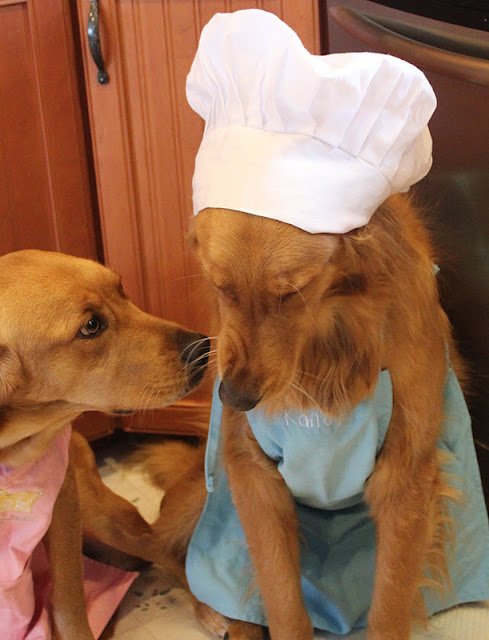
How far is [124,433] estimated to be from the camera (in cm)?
214

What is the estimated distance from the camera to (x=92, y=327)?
1192mm

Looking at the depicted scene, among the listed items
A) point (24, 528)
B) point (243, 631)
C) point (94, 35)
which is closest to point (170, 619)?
point (243, 631)

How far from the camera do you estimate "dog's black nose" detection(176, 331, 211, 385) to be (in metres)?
1.27

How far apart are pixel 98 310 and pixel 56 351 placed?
0.10 metres

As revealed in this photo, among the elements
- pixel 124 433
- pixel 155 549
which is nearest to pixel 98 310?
pixel 155 549

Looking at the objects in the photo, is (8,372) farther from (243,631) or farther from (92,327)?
(243,631)

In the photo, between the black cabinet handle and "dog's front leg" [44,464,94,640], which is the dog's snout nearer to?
"dog's front leg" [44,464,94,640]

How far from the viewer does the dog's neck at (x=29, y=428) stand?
3.81ft

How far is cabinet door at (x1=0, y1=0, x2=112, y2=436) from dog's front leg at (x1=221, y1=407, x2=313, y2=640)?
0.84 metres

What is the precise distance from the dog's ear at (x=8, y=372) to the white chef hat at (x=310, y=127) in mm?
423

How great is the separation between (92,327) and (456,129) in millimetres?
752

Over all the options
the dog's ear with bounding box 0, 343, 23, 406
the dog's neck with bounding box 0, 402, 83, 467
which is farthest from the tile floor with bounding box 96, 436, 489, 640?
the dog's ear with bounding box 0, 343, 23, 406

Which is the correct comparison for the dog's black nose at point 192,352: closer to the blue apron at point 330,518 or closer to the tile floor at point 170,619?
the blue apron at point 330,518

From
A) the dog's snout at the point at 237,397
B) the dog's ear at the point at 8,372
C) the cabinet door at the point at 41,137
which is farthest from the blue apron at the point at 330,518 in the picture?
the cabinet door at the point at 41,137
